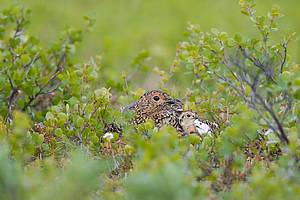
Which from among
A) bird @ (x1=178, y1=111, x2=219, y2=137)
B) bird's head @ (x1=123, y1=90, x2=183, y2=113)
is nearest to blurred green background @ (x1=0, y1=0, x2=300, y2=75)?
bird's head @ (x1=123, y1=90, x2=183, y2=113)

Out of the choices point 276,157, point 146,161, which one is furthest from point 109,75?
point 146,161

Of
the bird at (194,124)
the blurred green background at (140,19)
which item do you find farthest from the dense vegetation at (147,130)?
the blurred green background at (140,19)

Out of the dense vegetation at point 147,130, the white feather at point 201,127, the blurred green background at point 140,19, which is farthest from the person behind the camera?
the blurred green background at point 140,19

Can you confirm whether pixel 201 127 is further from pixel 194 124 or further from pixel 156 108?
pixel 156 108

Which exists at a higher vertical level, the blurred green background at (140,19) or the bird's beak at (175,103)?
the blurred green background at (140,19)

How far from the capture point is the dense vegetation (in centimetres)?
431

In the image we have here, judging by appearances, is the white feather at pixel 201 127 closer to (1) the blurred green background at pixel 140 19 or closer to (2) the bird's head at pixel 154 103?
(2) the bird's head at pixel 154 103

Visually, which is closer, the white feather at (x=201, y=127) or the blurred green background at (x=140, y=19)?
the white feather at (x=201, y=127)

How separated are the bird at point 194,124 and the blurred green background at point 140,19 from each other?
7.05 meters

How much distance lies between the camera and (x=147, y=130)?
5703 mm

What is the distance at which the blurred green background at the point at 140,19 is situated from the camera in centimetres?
1422

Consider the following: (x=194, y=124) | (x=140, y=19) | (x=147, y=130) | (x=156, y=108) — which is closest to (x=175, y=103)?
(x=156, y=108)

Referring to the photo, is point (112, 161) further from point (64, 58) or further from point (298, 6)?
point (298, 6)

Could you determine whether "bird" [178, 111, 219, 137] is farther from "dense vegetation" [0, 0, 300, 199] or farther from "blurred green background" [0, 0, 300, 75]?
"blurred green background" [0, 0, 300, 75]
